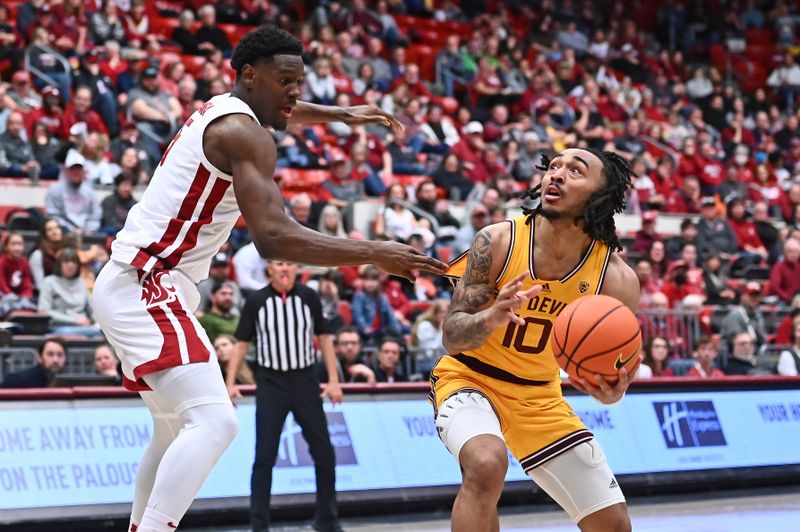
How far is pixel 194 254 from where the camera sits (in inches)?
203

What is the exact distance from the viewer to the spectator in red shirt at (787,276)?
651 inches

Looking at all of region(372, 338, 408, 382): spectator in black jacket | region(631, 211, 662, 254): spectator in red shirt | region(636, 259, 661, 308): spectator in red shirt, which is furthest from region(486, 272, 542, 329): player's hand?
region(631, 211, 662, 254): spectator in red shirt

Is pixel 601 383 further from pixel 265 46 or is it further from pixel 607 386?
pixel 265 46

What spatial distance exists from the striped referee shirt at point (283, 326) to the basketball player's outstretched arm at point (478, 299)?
3.41 m

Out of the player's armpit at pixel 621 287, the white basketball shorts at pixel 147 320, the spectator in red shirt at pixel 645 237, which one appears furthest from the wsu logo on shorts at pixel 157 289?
the spectator in red shirt at pixel 645 237

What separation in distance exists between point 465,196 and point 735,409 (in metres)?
5.91

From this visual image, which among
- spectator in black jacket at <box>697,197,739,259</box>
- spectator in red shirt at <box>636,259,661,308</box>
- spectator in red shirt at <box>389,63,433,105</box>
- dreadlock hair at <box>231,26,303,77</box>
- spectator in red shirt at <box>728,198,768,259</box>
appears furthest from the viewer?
spectator in red shirt at <box>389,63,433,105</box>

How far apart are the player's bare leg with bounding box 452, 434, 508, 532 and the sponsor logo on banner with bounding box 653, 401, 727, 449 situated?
701cm

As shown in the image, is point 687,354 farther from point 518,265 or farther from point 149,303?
point 149,303

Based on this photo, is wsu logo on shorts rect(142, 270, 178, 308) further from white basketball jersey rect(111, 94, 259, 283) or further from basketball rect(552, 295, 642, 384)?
basketball rect(552, 295, 642, 384)

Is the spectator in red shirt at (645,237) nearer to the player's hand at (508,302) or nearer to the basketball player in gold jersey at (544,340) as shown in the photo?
the basketball player in gold jersey at (544,340)

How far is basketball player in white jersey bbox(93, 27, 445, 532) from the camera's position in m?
4.81

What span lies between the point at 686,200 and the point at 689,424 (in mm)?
8472

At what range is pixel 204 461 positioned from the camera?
485 centimetres
